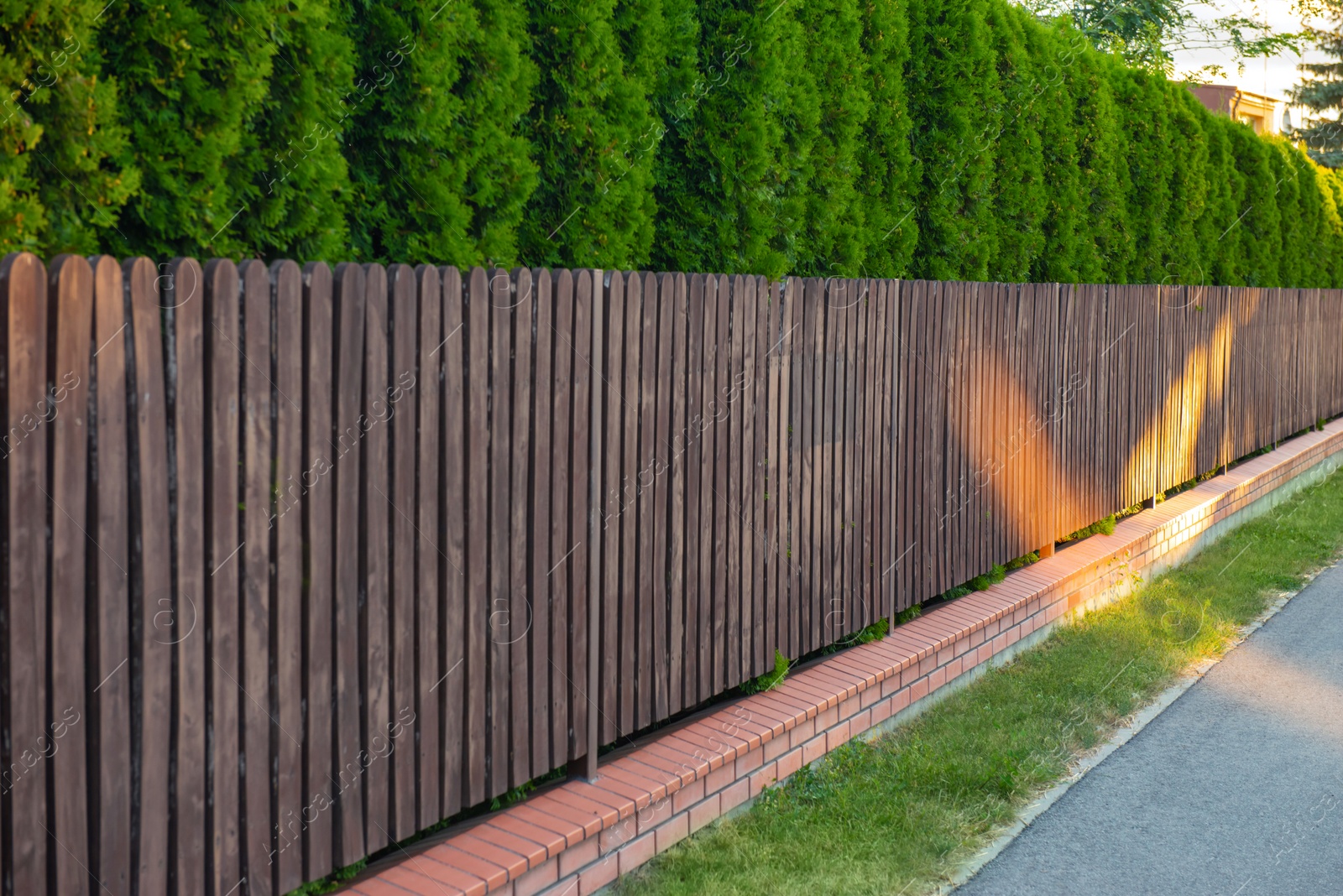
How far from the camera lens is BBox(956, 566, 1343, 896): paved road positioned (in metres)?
4.35

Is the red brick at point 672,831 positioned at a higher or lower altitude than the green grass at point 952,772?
higher

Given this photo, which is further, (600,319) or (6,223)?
(600,319)

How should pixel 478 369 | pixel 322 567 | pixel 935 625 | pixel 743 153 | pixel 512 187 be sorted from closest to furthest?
pixel 322 567 → pixel 478 369 → pixel 512 187 → pixel 743 153 → pixel 935 625

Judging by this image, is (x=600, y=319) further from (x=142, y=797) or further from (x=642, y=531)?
(x=142, y=797)

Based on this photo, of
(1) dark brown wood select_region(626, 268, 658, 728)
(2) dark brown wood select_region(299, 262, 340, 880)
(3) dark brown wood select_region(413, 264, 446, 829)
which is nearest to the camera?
(2) dark brown wood select_region(299, 262, 340, 880)


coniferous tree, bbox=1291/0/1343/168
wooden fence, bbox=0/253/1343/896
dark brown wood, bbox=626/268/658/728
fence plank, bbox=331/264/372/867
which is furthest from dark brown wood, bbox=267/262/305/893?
coniferous tree, bbox=1291/0/1343/168

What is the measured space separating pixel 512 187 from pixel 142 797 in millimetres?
2543

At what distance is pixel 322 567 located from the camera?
10.7 feet

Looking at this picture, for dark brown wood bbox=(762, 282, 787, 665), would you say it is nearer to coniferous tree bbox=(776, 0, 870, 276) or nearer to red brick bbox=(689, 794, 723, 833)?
red brick bbox=(689, 794, 723, 833)

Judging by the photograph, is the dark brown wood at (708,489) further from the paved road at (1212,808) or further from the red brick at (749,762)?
the paved road at (1212,808)

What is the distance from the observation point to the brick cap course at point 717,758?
11.8ft

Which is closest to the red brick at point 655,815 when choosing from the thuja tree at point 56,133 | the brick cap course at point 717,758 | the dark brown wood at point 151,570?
the brick cap course at point 717,758

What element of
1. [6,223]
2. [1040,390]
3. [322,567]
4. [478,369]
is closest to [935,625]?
[1040,390]

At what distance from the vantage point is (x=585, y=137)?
505 centimetres
